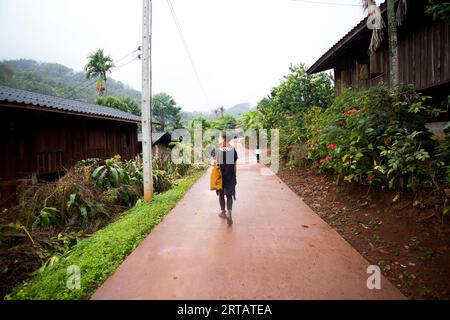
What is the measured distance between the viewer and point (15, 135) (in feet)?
23.6

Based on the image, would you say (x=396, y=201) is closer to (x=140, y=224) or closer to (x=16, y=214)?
(x=140, y=224)

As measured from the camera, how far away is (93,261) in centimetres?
325

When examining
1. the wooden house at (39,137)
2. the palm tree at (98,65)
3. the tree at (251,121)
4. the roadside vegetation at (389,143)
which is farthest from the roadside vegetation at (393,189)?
the palm tree at (98,65)

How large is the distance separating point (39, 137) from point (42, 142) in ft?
0.63

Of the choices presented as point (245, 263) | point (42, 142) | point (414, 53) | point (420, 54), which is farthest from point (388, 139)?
point (42, 142)

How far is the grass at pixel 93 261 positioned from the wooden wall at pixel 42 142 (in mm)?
3938

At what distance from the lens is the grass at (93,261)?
268cm

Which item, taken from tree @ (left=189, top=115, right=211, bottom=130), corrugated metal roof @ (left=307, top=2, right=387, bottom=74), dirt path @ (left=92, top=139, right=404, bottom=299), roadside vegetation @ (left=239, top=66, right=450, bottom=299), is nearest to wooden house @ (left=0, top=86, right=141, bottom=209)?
dirt path @ (left=92, top=139, right=404, bottom=299)

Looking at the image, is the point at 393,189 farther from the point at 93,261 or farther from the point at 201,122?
the point at 201,122

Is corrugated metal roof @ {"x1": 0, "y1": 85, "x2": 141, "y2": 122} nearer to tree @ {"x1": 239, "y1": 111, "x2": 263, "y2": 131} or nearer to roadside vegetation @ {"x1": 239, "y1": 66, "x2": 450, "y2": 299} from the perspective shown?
roadside vegetation @ {"x1": 239, "y1": 66, "x2": 450, "y2": 299}

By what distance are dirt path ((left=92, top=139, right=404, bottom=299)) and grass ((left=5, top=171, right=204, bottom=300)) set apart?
0.51 feet

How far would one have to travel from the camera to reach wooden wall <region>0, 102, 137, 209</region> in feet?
22.6

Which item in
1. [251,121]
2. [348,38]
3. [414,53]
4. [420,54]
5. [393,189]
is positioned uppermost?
[348,38]

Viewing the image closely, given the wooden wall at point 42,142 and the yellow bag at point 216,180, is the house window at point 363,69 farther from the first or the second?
the wooden wall at point 42,142
